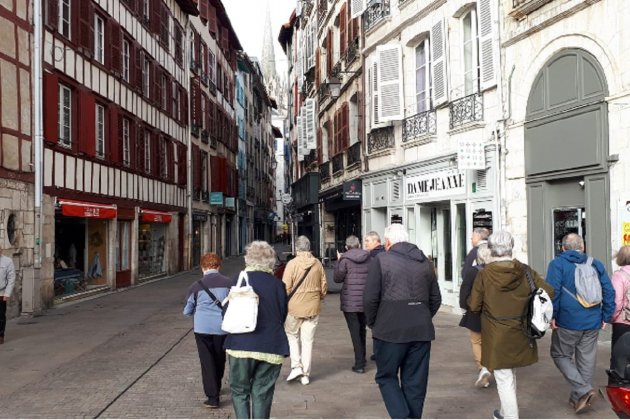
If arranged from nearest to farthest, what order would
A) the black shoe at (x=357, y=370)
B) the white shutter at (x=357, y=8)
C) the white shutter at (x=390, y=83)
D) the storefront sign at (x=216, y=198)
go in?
the black shoe at (x=357, y=370), the white shutter at (x=390, y=83), the white shutter at (x=357, y=8), the storefront sign at (x=216, y=198)

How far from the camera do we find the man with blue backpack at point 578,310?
562cm

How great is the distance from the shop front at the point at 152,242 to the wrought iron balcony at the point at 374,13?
9.45 m

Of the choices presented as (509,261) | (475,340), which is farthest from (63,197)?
(509,261)

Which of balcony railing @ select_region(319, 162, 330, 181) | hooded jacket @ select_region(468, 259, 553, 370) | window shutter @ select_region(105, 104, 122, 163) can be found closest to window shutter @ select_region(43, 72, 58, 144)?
window shutter @ select_region(105, 104, 122, 163)

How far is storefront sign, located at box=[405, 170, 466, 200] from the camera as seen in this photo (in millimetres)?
12550

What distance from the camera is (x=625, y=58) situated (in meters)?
8.34

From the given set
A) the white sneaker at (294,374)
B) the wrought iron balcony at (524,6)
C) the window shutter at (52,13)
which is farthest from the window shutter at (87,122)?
the white sneaker at (294,374)

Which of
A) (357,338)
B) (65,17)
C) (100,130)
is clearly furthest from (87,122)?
(357,338)

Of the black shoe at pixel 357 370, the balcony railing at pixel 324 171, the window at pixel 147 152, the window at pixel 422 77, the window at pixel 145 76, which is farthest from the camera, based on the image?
the balcony railing at pixel 324 171

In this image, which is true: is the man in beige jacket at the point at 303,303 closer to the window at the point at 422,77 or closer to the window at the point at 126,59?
the window at the point at 422,77

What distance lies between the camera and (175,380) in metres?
7.12

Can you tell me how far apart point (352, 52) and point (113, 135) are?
23.8 feet

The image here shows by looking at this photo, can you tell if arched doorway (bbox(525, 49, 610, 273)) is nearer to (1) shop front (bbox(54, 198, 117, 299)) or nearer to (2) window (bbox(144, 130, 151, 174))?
(1) shop front (bbox(54, 198, 117, 299))

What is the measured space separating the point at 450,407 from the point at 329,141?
1779 cm
